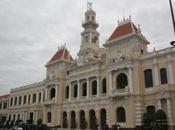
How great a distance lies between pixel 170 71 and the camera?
31.2 m

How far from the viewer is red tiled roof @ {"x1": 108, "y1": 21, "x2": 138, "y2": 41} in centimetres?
3790

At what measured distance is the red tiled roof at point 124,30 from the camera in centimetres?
3790

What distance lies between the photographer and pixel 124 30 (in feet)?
129

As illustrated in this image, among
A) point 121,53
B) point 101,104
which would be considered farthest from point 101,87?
point 121,53

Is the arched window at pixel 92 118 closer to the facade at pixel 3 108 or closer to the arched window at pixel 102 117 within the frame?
the arched window at pixel 102 117

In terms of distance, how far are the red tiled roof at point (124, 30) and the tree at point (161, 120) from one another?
13969mm

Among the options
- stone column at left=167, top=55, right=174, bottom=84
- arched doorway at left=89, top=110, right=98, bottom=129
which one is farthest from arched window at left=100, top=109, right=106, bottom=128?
stone column at left=167, top=55, right=174, bottom=84

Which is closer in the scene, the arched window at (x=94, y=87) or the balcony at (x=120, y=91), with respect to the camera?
the balcony at (x=120, y=91)

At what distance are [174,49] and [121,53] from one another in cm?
870

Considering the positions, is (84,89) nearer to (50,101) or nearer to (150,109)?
(50,101)

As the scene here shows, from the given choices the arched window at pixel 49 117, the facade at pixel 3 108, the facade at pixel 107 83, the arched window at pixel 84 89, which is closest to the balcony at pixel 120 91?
the facade at pixel 107 83

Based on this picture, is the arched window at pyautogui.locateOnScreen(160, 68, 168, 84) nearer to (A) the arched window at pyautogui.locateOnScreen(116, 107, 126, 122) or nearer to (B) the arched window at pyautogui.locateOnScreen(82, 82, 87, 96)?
(A) the arched window at pyautogui.locateOnScreen(116, 107, 126, 122)

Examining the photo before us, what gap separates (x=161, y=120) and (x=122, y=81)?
10086 millimetres

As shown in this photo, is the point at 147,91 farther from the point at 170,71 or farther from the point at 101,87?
the point at 101,87
